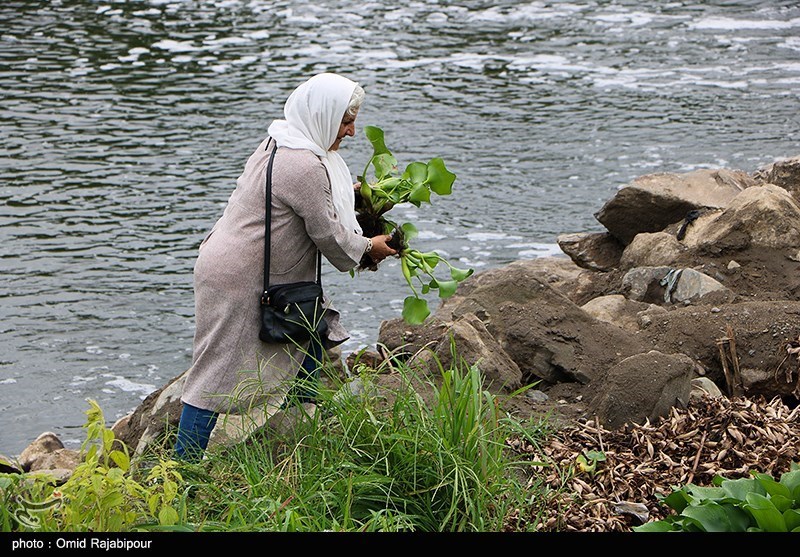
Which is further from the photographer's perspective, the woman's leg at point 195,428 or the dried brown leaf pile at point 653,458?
the woman's leg at point 195,428

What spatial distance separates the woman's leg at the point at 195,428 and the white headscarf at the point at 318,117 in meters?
1.07

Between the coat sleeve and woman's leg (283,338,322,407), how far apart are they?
43 centimetres

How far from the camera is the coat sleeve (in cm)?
480

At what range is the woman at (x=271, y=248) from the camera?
4832 mm

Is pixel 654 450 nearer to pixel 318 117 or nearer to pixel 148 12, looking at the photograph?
pixel 318 117

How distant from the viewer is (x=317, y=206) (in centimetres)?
482

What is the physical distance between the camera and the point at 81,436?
749 cm

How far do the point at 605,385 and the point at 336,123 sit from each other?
67.2 inches

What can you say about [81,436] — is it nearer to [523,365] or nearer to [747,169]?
[523,365]

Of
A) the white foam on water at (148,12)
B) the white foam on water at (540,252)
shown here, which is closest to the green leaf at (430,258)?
the white foam on water at (540,252)

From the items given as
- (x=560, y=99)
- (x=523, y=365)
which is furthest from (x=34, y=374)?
(x=560, y=99)

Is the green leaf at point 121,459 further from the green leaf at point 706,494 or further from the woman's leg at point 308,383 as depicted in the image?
the green leaf at point 706,494

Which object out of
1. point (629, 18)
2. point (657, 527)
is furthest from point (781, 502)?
point (629, 18)

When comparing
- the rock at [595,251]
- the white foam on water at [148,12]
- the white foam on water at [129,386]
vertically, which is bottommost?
the white foam on water at [129,386]
